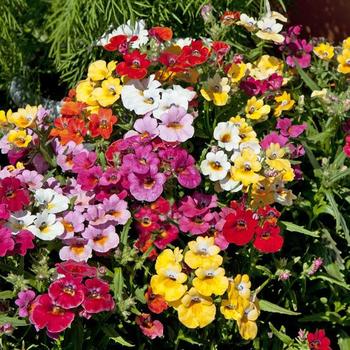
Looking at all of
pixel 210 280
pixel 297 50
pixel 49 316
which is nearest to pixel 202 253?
pixel 210 280

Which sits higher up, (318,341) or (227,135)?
(227,135)

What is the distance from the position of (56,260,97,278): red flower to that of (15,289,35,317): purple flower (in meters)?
0.09

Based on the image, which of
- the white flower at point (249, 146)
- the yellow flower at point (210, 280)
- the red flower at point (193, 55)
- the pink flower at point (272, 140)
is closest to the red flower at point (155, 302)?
the yellow flower at point (210, 280)

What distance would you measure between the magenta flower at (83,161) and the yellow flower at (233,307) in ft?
1.80

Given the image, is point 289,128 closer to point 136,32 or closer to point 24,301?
point 136,32

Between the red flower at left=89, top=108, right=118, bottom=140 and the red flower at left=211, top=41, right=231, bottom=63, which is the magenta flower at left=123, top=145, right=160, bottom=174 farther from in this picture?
the red flower at left=211, top=41, right=231, bottom=63

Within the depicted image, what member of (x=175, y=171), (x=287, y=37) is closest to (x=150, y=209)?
(x=175, y=171)

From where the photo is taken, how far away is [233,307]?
1.86m

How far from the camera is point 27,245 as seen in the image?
1.80m

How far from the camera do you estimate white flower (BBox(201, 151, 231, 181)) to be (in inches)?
78.8

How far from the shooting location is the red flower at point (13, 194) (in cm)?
187

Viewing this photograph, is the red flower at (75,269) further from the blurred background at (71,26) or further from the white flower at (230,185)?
the blurred background at (71,26)

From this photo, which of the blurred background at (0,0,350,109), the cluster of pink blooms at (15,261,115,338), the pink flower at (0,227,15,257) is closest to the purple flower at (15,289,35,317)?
the cluster of pink blooms at (15,261,115,338)

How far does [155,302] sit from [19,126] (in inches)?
27.8
